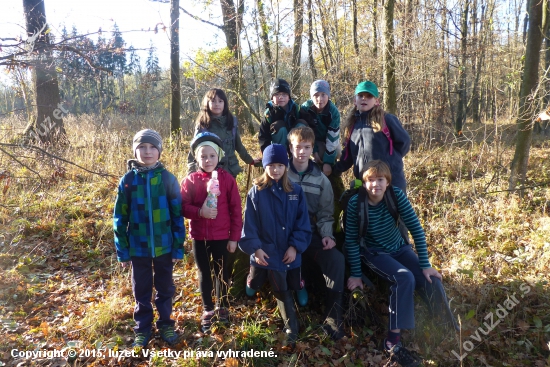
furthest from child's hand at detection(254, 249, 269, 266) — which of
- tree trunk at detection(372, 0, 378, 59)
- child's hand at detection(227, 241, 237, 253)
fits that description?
tree trunk at detection(372, 0, 378, 59)

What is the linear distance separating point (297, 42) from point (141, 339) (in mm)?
8166

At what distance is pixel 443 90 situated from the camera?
11.5 metres

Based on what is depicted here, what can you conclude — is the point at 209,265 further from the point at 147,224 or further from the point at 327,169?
the point at 327,169

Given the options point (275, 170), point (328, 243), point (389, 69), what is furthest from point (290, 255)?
point (389, 69)

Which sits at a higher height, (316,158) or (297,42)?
(297,42)

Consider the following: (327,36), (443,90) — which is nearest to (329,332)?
(327,36)

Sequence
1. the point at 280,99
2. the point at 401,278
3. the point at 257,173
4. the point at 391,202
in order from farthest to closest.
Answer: the point at 257,173, the point at 280,99, the point at 391,202, the point at 401,278

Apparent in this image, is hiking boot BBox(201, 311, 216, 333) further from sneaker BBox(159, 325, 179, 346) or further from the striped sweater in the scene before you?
the striped sweater

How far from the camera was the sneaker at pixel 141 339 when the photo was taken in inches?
122

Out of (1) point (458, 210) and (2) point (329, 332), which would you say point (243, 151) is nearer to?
(2) point (329, 332)

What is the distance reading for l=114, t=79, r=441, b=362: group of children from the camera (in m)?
3.02

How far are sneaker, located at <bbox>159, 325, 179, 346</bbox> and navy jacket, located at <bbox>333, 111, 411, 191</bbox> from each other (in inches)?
98.3

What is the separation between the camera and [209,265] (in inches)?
132

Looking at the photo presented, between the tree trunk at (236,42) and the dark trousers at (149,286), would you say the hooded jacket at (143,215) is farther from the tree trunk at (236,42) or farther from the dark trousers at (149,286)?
the tree trunk at (236,42)
